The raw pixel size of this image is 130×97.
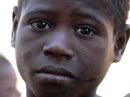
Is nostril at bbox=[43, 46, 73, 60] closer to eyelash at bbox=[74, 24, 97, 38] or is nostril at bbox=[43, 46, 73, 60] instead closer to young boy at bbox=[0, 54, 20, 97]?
eyelash at bbox=[74, 24, 97, 38]

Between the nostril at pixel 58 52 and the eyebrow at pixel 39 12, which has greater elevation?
the eyebrow at pixel 39 12

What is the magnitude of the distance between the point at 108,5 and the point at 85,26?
126mm

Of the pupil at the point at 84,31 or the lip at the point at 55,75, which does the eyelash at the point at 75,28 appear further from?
the lip at the point at 55,75

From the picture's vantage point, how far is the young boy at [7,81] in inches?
107

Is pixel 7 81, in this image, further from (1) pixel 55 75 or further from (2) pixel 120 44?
(1) pixel 55 75

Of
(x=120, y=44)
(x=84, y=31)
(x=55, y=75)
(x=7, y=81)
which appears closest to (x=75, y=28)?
(x=84, y=31)

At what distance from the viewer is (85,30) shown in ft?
4.99

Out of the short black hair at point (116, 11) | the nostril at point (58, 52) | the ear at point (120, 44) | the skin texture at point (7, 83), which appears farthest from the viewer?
the skin texture at point (7, 83)

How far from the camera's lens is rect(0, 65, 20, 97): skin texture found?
107 inches

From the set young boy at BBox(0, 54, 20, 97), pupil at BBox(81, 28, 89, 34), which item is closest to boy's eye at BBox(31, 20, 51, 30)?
Result: pupil at BBox(81, 28, 89, 34)

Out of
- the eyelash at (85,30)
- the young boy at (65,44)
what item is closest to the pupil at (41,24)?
the young boy at (65,44)

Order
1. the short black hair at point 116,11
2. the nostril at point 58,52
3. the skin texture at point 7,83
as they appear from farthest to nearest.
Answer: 1. the skin texture at point 7,83
2. the short black hair at point 116,11
3. the nostril at point 58,52

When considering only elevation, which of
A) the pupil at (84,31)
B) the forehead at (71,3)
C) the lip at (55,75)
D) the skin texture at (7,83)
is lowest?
the skin texture at (7,83)

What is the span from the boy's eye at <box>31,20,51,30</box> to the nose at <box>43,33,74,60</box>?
6 cm
